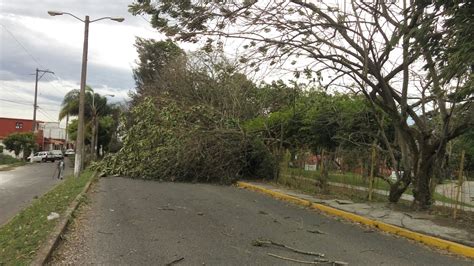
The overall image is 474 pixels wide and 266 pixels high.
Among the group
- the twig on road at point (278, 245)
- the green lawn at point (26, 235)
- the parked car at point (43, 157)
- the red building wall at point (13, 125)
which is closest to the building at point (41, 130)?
the red building wall at point (13, 125)

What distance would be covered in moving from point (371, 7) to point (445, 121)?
11.3 ft

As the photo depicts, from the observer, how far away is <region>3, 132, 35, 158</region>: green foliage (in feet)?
209

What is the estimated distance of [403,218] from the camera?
11.8 metres

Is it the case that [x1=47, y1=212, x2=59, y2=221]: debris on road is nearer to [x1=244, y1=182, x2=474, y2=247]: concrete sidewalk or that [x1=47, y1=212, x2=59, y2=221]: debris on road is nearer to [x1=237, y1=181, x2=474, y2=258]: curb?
[x1=237, y1=181, x2=474, y2=258]: curb

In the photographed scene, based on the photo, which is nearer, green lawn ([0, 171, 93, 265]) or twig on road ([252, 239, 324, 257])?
green lawn ([0, 171, 93, 265])

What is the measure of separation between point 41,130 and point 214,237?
92859 millimetres

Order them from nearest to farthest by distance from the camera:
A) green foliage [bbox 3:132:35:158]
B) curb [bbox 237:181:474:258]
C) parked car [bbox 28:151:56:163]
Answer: curb [bbox 237:181:474:258] → green foliage [bbox 3:132:35:158] → parked car [bbox 28:151:56:163]

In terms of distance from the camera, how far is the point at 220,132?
73.4 feet

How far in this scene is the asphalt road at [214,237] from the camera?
25.1ft

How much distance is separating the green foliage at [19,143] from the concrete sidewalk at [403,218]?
182ft

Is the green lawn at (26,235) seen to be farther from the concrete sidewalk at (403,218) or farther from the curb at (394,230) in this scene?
the concrete sidewalk at (403,218)

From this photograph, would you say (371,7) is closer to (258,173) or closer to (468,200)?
(468,200)

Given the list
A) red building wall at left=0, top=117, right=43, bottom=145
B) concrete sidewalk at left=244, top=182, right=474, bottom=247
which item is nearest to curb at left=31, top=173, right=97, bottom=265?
concrete sidewalk at left=244, top=182, right=474, bottom=247

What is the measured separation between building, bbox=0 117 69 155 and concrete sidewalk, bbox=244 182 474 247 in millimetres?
69783
